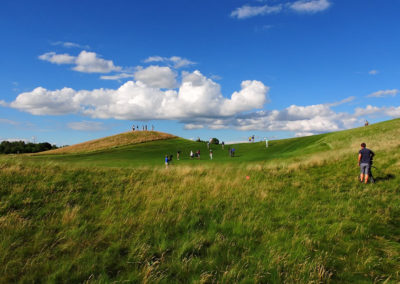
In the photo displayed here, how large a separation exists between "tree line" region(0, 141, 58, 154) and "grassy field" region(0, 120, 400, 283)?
152 metres

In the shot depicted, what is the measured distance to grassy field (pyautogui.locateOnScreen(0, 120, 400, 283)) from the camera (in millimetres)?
4039

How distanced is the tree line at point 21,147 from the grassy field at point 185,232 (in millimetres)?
151764

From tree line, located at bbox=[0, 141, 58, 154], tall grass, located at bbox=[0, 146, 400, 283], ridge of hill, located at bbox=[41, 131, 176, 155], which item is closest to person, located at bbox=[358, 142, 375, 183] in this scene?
tall grass, located at bbox=[0, 146, 400, 283]

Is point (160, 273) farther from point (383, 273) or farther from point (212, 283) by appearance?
point (383, 273)

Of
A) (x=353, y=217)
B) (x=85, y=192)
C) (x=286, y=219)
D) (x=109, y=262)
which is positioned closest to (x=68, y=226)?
(x=109, y=262)

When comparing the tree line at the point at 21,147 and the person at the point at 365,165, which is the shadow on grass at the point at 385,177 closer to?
the person at the point at 365,165

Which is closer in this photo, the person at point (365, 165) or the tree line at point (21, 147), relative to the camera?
the person at point (365, 165)

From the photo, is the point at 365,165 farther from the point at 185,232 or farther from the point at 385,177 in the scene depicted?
the point at 185,232

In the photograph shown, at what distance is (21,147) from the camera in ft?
433

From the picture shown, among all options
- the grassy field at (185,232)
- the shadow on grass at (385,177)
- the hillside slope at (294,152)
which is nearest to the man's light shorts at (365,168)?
the shadow on grass at (385,177)

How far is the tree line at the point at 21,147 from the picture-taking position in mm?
130150

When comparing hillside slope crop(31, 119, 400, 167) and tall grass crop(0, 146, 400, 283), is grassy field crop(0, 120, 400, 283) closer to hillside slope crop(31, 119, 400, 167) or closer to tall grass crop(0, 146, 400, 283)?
tall grass crop(0, 146, 400, 283)

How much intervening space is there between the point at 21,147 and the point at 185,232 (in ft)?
548

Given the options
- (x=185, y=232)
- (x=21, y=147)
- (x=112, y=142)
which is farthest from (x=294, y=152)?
(x=21, y=147)
